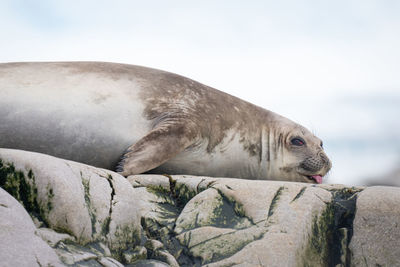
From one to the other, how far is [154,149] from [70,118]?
3.46 feet

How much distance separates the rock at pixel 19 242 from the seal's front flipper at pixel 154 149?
217 cm

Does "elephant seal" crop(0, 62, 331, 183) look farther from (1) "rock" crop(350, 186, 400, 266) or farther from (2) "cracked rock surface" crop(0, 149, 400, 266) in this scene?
(1) "rock" crop(350, 186, 400, 266)

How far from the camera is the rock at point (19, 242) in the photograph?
300cm

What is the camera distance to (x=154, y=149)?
575 cm

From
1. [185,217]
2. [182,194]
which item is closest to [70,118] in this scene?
[182,194]

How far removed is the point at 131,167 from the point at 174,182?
2.16 feet

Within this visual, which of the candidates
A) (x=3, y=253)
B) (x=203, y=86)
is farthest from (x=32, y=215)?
(x=203, y=86)

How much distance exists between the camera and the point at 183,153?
6.39 m

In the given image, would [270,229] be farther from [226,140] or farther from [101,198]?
[226,140]

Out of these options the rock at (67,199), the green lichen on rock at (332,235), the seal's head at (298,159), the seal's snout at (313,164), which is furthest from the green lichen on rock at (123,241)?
the seal's snout at (313,164)

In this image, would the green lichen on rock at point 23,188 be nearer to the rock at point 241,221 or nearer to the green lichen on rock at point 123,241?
the green lichen on rock at point 123,241

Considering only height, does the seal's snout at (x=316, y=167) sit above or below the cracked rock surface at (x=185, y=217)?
above

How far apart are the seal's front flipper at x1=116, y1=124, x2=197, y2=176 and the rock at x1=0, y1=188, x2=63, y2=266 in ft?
7.12

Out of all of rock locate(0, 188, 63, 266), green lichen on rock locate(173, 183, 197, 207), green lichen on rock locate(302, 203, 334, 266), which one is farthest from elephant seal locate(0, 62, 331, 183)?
rock locate(0, 188, 63, 266)
